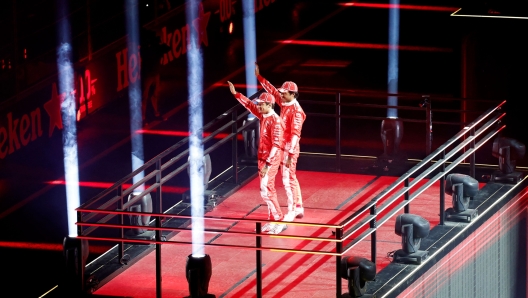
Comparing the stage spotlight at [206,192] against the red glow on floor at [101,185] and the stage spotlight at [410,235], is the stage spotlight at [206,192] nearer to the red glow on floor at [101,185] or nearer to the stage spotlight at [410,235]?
the red glow on floor at [101,185]

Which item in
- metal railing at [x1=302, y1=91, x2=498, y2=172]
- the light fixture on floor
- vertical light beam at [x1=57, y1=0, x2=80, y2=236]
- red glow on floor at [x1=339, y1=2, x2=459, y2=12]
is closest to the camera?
vertical light beam at [x1=57, y1=0, x2=80, y2=236]

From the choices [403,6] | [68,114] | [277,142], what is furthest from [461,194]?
[403,6]

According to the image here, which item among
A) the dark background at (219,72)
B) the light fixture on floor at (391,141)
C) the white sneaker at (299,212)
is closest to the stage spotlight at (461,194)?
the white sneaker at (299,212)

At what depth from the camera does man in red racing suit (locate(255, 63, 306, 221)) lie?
50.8 feet

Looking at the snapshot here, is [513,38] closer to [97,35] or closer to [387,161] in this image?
[387,161]

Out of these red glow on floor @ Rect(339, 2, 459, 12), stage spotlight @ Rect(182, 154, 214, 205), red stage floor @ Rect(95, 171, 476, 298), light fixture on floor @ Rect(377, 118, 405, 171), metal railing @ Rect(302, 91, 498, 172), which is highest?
red glow on floor @ Rect(339, 2, 459, 12)

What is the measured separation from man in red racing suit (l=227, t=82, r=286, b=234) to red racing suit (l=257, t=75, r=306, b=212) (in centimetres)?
11

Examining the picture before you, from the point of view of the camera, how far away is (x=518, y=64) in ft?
58.5

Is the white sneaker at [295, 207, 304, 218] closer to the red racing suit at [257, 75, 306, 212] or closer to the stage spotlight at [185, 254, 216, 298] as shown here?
the red racing suit at [257, 75, 306, 212]

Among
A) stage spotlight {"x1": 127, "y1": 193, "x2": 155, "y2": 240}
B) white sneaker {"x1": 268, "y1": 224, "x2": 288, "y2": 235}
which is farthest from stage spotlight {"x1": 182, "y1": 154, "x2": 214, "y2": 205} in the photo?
stage spotlight {"x1": 127, "y1": 193, "x2": 155, "y2": 240}

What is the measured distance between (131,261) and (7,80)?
2.24 m

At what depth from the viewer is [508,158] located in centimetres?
1655

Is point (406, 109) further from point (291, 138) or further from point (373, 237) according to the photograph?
point (373, 237)

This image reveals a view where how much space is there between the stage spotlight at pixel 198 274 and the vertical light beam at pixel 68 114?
9.68 feet
